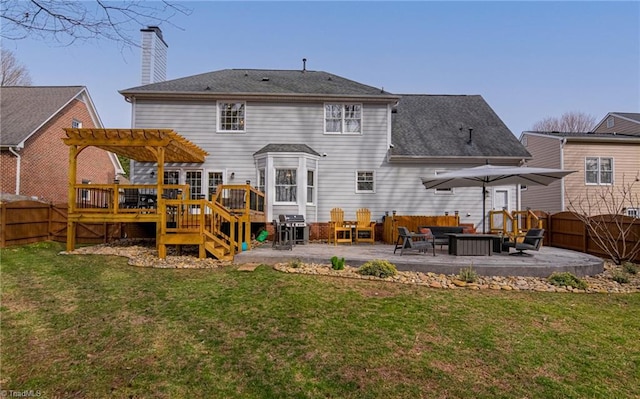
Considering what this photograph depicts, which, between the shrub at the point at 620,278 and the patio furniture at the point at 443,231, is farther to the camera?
the patio furniture at the point at 443,231

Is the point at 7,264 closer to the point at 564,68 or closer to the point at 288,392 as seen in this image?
the point at 288,392

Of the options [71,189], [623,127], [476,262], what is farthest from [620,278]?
[623,127]

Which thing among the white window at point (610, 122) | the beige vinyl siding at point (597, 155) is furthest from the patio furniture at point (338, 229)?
the white window at point (610, 122)

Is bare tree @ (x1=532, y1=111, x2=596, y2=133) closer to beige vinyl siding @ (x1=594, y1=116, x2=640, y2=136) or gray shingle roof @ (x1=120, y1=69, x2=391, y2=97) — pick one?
beige vinyl siding @ (x1=594, y1=116, x2=640, y2=136)

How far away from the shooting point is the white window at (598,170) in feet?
55.7

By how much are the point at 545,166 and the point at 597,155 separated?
7.37 ft

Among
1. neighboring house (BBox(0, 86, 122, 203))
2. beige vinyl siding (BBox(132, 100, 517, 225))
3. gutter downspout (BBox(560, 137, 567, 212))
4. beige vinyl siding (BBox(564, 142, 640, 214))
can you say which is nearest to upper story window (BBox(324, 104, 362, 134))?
beige vinyl siding (BBox(132, 100, 517, 225))

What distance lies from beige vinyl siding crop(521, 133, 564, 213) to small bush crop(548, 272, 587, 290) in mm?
10698

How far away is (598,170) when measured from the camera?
17031mm

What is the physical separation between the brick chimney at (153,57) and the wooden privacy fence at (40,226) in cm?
606

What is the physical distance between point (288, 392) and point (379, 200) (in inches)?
425

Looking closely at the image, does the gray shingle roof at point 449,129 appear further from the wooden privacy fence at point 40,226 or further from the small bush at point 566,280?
the wooden privacy fence at point 40,226

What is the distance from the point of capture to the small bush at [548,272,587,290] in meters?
6.59

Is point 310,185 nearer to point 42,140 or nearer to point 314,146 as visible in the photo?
point 314,146
